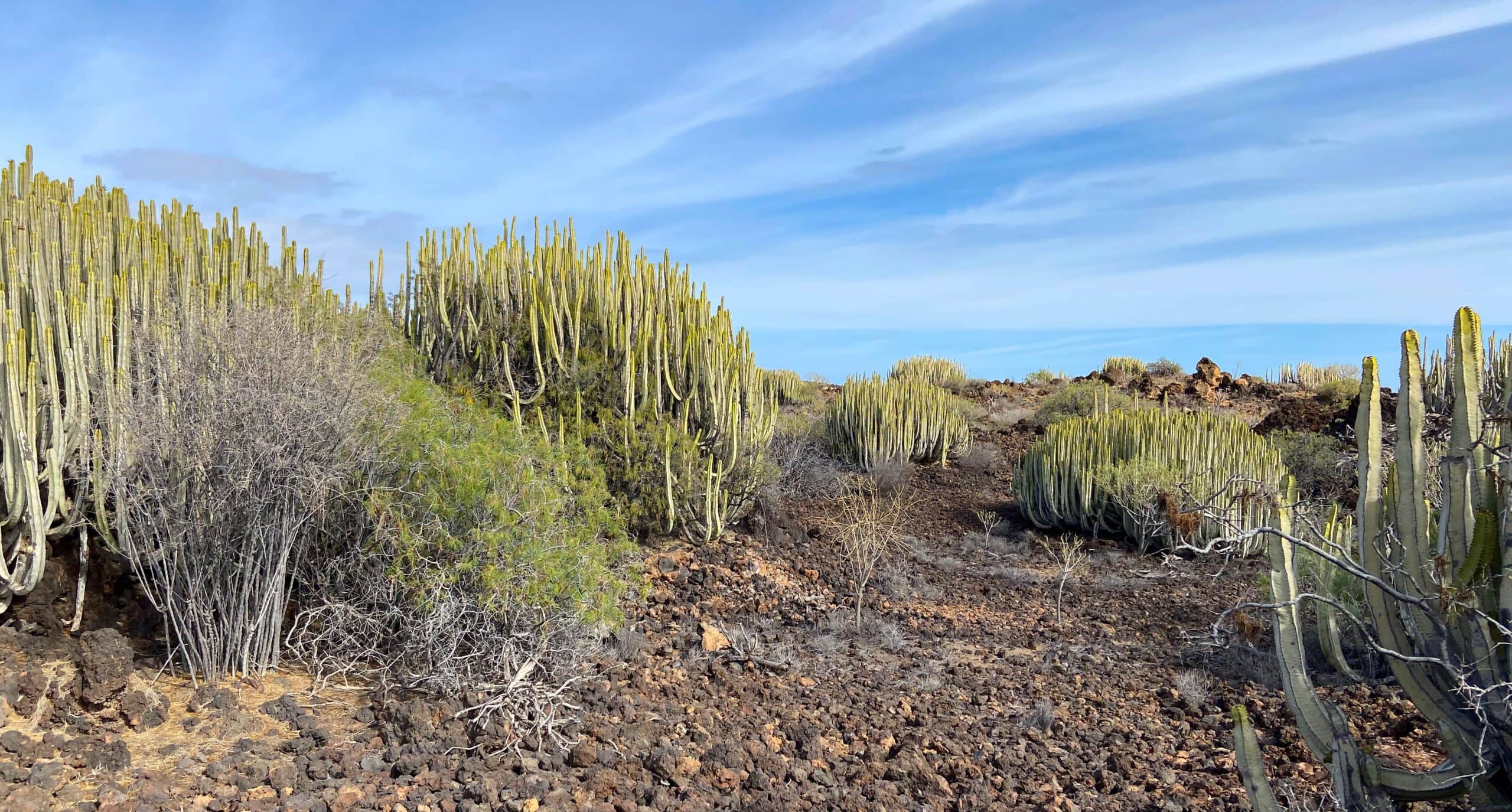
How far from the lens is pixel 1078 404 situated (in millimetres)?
18516

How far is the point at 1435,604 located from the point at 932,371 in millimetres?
21792

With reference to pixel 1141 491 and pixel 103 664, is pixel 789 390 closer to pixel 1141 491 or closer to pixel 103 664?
pixel 1141 491

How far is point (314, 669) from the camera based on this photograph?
565 centimetres

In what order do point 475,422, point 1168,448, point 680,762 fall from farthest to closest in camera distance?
point 1168,448 < point 475,422 < point 680,762

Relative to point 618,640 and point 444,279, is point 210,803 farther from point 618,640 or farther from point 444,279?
point 444,279

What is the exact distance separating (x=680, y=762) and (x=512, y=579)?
4.44 feet

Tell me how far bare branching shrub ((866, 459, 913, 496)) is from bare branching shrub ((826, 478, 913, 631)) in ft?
0.22

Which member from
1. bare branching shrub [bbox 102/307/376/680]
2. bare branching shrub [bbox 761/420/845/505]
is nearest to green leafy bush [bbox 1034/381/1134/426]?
bare branching shrub [bbox 761/420/845/505]

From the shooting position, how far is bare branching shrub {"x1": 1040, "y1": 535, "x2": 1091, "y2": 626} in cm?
860

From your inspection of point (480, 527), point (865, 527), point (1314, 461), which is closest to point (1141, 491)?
point (865, 527)

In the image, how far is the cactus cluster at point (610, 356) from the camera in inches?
341

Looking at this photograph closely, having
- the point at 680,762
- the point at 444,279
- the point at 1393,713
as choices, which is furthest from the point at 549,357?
the point at 1393,713

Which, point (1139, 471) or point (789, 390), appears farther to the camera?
point (789, 390)

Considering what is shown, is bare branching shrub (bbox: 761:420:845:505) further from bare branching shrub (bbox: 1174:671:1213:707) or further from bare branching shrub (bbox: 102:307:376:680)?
bare branching shrub (bbox: 102:307:376:680)
